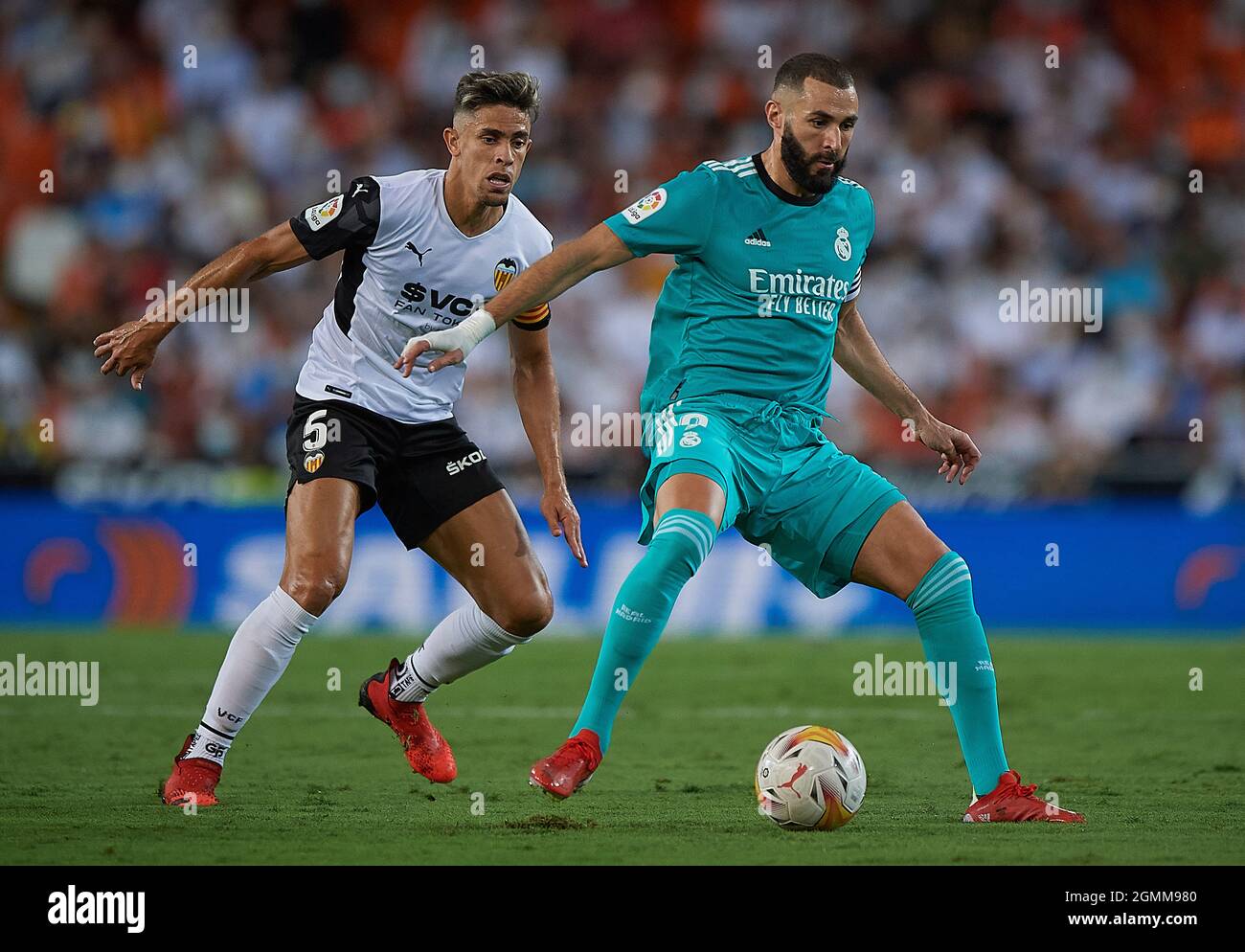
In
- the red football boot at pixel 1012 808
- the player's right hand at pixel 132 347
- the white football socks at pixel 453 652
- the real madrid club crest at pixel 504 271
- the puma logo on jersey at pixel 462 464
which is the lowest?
the red football boot at pixel 1012 808

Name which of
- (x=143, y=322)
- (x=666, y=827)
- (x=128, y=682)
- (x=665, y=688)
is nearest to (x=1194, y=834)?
(x=666, y=827)

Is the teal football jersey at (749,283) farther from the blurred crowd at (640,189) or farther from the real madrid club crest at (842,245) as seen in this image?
the blurred crowd at (640,189)

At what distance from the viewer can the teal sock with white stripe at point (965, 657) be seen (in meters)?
5.58

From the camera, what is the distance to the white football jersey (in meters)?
6.36

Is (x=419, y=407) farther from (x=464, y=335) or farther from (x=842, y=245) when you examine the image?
(x=842, y=245)

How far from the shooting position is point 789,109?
18.9ft

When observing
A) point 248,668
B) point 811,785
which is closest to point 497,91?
point 248,668

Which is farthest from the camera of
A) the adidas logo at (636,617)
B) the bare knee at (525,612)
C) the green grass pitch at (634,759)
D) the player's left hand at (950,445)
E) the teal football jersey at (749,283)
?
the bare knee at (525,612)

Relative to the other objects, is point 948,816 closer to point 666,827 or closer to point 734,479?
point 666,827

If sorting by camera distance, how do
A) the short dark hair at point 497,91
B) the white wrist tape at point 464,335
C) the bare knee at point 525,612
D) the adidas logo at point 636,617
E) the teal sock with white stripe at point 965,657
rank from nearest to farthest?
the white wrist tape at point 464,335, the adidas logo at point 636,617, the teal sock with white stripe at point 965,657, the short dark hair at point 497,91, the bare knee at point 525,612

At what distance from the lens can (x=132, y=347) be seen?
225 inches

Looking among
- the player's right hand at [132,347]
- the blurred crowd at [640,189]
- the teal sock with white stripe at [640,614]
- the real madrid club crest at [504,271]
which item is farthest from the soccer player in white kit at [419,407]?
the blurred crowd at [640,189]

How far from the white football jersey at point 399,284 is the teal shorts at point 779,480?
925mm

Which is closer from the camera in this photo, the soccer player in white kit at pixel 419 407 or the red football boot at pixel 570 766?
the red football boot at pixel 570 766
